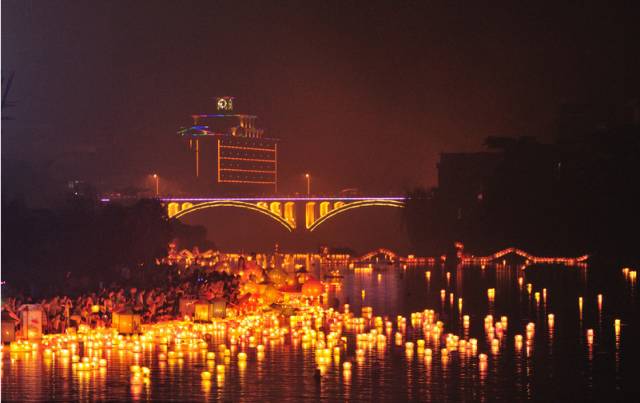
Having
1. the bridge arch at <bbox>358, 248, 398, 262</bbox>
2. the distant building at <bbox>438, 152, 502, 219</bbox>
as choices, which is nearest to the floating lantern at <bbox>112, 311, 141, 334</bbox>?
the bridge arch at <bbox>358, 248, 398, 262</bbox>

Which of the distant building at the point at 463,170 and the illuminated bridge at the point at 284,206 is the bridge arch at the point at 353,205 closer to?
the illuminated bridge at the point at 284,206

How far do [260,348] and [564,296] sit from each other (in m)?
19.5

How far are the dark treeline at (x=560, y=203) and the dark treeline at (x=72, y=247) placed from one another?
21.4 meters

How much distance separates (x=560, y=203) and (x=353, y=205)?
42.1 metres

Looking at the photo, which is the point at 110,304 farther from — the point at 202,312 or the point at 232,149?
the point at 232,149

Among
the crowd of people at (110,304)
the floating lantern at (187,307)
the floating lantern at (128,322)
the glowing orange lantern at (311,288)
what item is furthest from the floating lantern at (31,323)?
the glowing orange lantern at (311,288)

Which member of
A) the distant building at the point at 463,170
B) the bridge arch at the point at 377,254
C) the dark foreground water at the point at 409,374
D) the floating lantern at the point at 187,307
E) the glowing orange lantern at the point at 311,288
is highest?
the distant building at the point at 463,170

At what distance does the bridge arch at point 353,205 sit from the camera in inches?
A: 4537

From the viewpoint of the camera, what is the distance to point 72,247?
174ft

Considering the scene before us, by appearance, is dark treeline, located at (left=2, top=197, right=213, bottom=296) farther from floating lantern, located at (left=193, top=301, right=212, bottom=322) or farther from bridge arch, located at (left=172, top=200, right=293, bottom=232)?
bridge arch, located at (left=172, top=200, right=293, bottom=232)

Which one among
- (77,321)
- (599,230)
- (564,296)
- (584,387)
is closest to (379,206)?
(599,230)

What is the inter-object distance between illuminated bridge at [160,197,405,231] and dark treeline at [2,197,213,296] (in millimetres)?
51848

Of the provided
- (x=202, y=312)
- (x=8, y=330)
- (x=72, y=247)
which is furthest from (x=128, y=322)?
(x=72, y=247)

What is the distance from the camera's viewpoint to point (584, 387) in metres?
22.3
